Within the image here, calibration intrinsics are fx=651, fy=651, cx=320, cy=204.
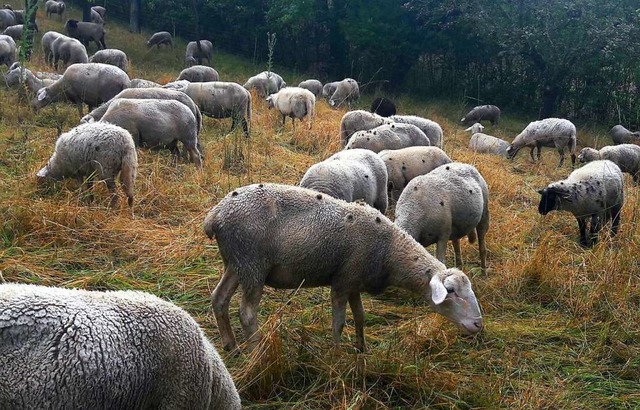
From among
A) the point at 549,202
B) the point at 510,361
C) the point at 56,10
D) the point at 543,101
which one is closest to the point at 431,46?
the point at 543,101

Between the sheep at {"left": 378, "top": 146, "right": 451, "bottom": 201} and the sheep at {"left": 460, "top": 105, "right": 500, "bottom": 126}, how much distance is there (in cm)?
1441

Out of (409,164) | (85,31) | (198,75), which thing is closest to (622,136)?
(198,75)

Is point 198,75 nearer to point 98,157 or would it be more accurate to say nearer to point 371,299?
point 98,157

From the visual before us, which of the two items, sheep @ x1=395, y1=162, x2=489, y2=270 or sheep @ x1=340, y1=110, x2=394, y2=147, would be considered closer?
sheep @ x1=395, y1=162, x2=489, y2=270

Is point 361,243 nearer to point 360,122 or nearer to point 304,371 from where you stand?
point 304,371

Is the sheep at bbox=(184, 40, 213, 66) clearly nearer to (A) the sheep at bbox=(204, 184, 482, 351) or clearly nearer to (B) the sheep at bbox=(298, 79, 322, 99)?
(B) the sheep at bbox=(298, 79, 322, 99)

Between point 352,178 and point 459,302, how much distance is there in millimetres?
2569

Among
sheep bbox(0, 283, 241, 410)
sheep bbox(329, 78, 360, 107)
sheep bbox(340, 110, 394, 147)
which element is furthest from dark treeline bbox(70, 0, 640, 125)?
sheep bbox(0, 283, 241, 410)

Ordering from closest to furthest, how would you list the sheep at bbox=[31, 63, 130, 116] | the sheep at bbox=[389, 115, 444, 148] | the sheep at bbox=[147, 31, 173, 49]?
1. the sheep at bbox=[389, 115, 444, 148]
2. the sheep at bbox=[31, 63, 130, 116]
3. the sheep at bbox=[147, 31, 173, 49]

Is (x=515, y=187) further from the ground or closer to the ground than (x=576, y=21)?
closer to the ground

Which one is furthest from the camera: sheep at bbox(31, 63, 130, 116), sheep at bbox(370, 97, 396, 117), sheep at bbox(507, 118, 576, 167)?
sheep at bbox(370, 97, 396, 117)

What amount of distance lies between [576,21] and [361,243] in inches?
803

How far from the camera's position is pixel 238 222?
4395mm

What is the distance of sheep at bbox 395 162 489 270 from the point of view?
6.06 metres
